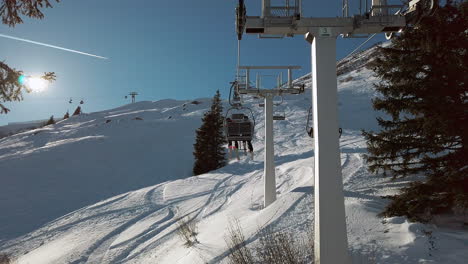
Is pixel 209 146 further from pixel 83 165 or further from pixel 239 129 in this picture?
pixel 239 129

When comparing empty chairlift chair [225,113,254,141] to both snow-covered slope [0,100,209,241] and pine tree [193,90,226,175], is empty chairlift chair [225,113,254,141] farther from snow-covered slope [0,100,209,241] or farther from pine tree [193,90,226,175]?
pine tree [193,90,226,175]

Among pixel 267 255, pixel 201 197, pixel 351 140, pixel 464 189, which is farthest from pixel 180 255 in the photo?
pixel 351 140

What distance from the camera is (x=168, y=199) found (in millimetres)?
15695

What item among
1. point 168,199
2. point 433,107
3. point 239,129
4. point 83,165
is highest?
point 433,107

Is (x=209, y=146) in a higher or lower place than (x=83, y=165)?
higher

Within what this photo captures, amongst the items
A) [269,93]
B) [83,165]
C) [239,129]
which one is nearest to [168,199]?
[239,129]

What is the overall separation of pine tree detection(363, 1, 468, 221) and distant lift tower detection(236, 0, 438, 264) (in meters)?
2.35

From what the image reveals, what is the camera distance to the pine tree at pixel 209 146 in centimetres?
2606

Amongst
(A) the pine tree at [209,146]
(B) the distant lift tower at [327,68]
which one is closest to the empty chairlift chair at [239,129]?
(B) the distant lift tower at [327,68]

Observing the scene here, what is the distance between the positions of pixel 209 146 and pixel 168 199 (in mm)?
11570

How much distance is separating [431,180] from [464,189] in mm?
562

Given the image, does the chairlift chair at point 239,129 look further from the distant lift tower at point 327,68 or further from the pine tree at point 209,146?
the pine tree at point 209,146

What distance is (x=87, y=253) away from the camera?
9648 mm

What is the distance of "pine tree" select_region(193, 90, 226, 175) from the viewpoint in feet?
85.5
